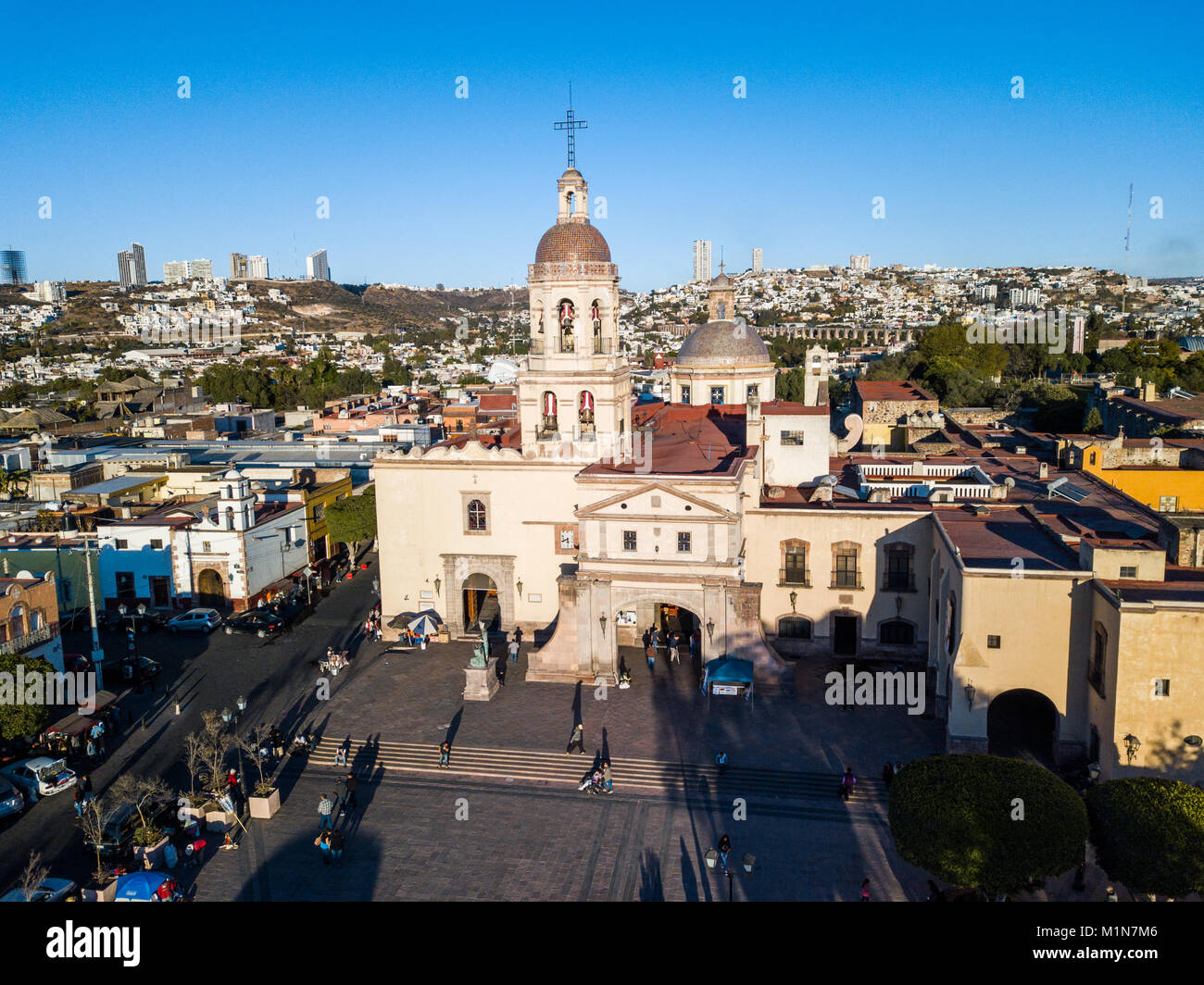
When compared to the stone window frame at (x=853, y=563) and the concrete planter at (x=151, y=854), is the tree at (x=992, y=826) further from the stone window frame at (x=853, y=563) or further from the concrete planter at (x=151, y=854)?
the concrete planter at (x=151, y=854)


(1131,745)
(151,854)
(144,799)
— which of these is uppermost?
(1131,745)

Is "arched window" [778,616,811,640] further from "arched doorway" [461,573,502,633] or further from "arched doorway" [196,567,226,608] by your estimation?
"arched doorway" [196,567,226,608]

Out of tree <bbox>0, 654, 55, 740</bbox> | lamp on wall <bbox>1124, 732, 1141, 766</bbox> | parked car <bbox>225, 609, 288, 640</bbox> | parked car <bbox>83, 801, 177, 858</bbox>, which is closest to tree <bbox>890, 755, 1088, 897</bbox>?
lamp on wall <bbox>1124, 732, 1141, 766</bbox>

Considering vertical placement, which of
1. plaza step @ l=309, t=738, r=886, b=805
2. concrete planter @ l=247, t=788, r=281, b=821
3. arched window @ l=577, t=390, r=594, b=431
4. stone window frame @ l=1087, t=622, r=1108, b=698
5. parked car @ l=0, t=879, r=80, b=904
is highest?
arched window @ l=577, t=390, r=594, b=431

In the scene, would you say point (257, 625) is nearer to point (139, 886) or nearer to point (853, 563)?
point (139, 886)

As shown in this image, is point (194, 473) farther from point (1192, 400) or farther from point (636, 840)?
point (1192, 400)

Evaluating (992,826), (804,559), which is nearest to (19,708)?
(992,826)

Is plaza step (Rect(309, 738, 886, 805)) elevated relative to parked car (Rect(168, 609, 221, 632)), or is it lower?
lower

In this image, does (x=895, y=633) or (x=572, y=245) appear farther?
(x=572, y=245)
